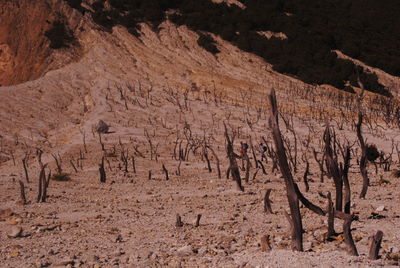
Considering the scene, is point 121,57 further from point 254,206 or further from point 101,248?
point 101,248

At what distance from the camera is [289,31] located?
3638cm

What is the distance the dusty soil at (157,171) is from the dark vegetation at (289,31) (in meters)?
1.66

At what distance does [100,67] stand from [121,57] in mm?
2028

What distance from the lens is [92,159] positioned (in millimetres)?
16859

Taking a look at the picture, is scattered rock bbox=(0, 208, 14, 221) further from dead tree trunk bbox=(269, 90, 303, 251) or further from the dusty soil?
dead tree trunk bbox=(269, 90, 303, 251)

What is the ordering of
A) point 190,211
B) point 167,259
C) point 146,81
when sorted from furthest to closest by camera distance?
1. point 146,81
2. point 190,211
3. point 167,259

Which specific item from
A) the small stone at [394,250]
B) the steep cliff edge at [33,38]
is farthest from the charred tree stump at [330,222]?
the steep cliff edge at [33,38]

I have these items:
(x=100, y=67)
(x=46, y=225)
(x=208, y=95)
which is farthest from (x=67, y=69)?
(x=46, y=225)

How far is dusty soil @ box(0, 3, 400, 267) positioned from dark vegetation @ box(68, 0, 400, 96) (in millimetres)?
1660

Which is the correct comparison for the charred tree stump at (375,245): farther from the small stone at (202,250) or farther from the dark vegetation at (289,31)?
the dark vegetation at (289,31)

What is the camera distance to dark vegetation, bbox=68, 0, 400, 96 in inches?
1256

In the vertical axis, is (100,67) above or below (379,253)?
above

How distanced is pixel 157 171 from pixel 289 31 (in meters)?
24.9

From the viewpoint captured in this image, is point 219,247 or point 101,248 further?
point 101,248
